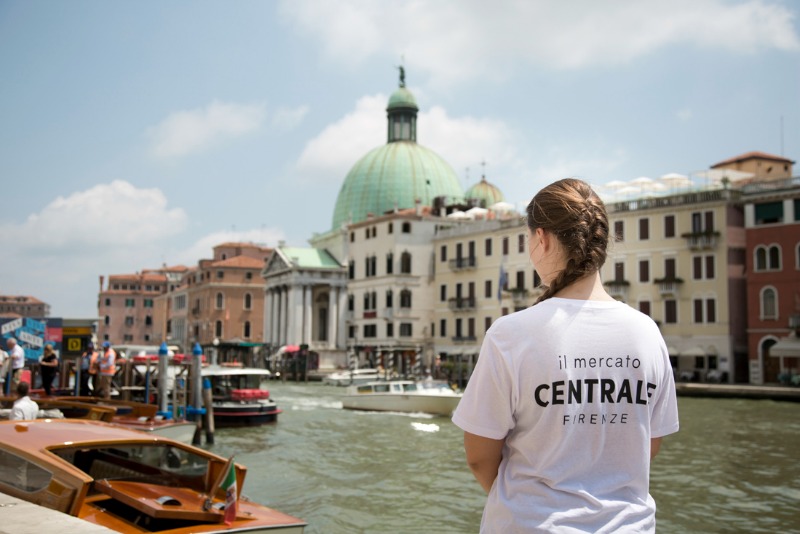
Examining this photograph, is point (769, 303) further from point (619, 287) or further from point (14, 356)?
point (14, 356)

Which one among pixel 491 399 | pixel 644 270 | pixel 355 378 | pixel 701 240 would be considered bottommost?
pixel 355 378

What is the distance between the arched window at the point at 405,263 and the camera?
188ft

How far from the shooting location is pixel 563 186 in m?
2.34

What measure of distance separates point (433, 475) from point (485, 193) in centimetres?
5957

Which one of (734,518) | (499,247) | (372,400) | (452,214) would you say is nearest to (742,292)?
(499,247)

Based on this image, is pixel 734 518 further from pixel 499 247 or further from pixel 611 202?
pixel 499 247

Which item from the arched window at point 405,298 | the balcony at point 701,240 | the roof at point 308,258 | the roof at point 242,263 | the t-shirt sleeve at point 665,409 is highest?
the roof at point 242,263

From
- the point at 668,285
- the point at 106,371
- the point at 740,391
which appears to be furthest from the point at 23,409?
the point at 668,285

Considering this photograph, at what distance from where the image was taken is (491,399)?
2178 mm

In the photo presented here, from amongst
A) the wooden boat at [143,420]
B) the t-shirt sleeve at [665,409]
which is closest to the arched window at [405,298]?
the wooden boat at [143,420]

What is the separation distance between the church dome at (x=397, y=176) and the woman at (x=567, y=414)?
6440cm

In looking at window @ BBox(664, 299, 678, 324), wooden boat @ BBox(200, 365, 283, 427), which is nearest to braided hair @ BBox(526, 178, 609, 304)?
wooden boat @ BBox(200, 365, 283, 427)

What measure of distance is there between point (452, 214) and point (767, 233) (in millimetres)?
26729

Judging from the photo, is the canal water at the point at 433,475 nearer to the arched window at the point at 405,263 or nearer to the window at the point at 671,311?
the window at the point at 671,311
